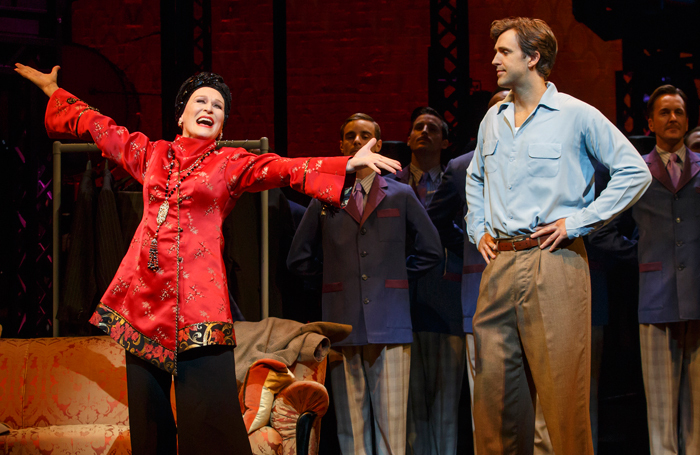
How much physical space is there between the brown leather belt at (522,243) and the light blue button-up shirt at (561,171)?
30 millimetres

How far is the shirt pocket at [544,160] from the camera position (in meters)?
2.35

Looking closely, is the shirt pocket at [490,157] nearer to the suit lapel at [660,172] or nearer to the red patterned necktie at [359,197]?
the red patterned necktie at [359,197]

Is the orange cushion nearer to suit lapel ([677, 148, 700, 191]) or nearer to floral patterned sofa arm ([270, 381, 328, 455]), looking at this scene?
floral patterned sofa arm ([270, 381, 328, 455])

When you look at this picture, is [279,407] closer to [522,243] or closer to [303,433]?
[303,433]

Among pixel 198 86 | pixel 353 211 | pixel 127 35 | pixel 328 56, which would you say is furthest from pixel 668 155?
pixel 127 35

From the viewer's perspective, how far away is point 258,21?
7.88m

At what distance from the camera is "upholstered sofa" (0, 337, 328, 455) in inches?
117

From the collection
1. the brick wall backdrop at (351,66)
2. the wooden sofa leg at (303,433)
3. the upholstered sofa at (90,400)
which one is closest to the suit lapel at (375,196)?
the upholstered sofa at (90,400)

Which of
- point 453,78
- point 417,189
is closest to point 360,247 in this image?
point 417,189

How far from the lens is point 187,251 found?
219 centimetres

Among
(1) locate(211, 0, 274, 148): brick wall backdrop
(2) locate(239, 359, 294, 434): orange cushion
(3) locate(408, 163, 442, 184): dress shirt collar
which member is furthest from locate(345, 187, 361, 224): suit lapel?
(1) locate(211, 0, 274, 148): brick wall backdrop

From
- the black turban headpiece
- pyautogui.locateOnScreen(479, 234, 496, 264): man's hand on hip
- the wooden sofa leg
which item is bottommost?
the wooden sofa leg

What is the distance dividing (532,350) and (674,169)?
72.0 inches

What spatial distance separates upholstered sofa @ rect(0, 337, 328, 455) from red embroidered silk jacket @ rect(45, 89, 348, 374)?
0.90 m
